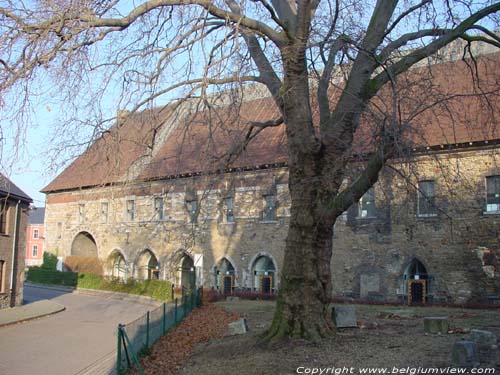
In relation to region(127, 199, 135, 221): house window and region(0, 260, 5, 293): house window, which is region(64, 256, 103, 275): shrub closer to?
region(127, 199, 135, 221): house window

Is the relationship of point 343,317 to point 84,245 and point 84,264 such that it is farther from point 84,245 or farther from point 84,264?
point 84,245

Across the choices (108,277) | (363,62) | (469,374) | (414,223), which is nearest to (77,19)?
(363,62)

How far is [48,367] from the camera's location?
13.7m

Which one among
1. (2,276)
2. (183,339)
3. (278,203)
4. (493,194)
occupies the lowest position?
(183,339)

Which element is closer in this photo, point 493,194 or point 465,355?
point 465,355

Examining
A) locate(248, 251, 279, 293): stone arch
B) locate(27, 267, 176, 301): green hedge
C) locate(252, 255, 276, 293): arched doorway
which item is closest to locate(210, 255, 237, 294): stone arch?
locate(248, 251, 279, 293): stone arch

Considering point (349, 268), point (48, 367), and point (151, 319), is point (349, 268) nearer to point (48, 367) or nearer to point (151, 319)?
point (151, 319)

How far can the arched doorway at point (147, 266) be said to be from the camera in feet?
126

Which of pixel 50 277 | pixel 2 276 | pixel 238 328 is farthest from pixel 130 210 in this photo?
pixel 238 328

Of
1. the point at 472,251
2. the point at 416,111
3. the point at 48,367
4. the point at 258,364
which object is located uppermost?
the point at 416,111

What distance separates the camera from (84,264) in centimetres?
4203

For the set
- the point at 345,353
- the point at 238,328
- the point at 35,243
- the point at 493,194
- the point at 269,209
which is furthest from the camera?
the point at 35,243

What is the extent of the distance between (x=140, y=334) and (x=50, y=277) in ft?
108

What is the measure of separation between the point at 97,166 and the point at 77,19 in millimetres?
3242
